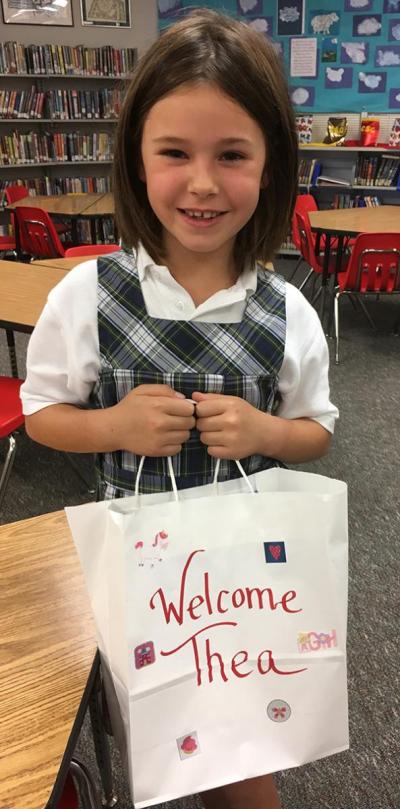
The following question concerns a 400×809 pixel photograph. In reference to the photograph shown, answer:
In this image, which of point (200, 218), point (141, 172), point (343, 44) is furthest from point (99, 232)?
point (200, 218)

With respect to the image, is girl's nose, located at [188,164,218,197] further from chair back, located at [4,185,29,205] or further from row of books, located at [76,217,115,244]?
chair back, located at [4,185,29,205]

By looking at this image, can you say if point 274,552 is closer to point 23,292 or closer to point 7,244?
point 23,292

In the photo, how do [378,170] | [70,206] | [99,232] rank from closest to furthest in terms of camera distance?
[70,206] → [99,232] → [378,170]

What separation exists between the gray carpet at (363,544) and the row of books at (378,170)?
2.51 metres

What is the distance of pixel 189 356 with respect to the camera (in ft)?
2.61

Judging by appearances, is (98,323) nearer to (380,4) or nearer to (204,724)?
(204,724)

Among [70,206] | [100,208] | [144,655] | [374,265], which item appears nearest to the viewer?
[144,655]

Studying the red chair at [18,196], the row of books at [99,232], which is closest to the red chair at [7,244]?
the red chair at [18,196]

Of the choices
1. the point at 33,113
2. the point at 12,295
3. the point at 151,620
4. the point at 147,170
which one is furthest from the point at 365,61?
the point at 151,620

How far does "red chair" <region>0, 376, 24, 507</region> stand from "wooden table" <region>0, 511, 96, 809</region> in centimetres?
93

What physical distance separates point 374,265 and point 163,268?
272 centimetres

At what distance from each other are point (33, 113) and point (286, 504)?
6161mm

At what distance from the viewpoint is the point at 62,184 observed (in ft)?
20.7

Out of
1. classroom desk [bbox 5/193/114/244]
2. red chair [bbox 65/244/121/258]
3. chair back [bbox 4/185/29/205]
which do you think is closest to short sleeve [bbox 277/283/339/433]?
red chair [bbox 65/244/121/258]
